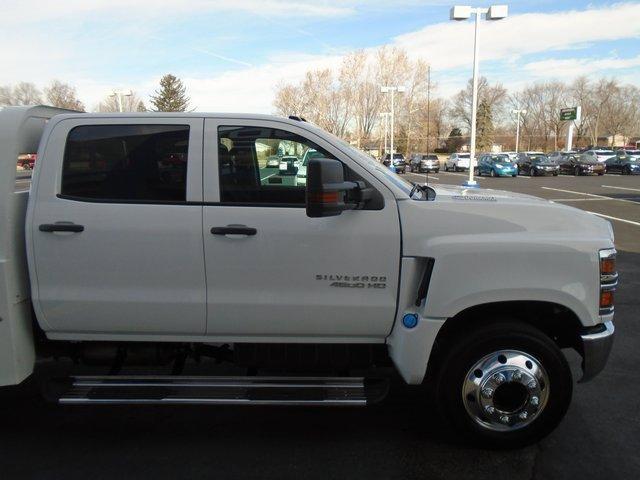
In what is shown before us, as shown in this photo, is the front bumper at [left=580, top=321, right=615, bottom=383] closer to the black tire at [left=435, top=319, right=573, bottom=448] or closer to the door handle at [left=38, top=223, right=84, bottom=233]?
the black tire at [left=435, top=319, right=573, bottom=448]

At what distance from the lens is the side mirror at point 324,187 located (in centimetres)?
290

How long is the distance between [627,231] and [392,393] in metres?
10.8

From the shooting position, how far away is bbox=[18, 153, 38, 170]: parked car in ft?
11.3

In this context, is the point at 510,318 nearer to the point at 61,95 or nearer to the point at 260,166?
the point at 260,166

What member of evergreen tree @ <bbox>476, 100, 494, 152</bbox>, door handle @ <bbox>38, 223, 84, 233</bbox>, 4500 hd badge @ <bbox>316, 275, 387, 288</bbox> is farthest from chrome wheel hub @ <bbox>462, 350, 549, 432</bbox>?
evergreen tree @ <bbox>476, 100, 494, 152</bbox>

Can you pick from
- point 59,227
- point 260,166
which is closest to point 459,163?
point 260,166

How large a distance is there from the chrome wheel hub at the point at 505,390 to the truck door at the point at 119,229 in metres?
1.70

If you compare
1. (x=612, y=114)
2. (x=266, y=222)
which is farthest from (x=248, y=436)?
(x=612, y=114)

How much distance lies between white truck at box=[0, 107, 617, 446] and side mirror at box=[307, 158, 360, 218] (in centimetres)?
17

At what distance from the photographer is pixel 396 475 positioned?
316cm

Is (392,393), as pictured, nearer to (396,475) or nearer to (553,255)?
(396,475)

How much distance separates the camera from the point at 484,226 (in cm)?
322

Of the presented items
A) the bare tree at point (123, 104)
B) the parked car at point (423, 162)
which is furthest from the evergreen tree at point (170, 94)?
the parked car at point (423, 162)

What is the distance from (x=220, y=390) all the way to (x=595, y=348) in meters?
2.29
